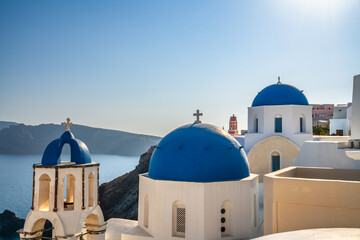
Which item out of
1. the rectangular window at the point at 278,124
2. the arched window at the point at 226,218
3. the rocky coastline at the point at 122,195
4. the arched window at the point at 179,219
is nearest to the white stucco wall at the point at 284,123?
the rectangular window at the point at 278,124

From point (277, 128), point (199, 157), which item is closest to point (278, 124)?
point (277, 128)

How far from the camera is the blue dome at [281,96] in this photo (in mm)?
17578

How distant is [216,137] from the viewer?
→ 1013 centimetres

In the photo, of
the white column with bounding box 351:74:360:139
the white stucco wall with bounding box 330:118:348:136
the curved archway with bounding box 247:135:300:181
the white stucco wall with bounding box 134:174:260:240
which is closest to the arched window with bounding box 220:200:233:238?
the white stucco wall with bounding box 134:174:260:240

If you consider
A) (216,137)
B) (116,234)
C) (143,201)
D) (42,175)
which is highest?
(216,137)

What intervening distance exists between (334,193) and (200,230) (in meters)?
3.91

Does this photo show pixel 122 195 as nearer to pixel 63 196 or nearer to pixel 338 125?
pixel 338 125

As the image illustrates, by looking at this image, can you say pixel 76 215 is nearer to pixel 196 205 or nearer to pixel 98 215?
pixel 98 215

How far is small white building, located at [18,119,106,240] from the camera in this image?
952 centimetres

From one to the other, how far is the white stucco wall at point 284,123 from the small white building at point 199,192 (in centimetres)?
785

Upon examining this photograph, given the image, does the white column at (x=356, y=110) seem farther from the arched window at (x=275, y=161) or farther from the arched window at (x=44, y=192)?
the arched window at (x=44, y=192)

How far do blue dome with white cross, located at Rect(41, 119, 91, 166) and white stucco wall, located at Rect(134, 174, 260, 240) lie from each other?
2.55m

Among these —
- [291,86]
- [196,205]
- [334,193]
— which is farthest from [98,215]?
[291,86]

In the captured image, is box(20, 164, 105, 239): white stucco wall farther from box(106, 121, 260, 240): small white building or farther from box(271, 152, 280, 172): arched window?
box(271, 152, 280, 172): arched window
